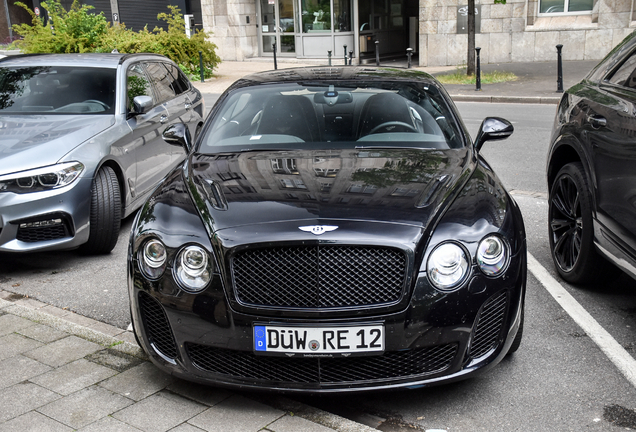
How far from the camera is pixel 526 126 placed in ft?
41.3

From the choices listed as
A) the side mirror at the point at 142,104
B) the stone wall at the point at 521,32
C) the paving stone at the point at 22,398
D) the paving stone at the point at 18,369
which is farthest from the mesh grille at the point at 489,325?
the stone wall at the point at 521,32

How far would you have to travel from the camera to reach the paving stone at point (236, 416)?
3.22m

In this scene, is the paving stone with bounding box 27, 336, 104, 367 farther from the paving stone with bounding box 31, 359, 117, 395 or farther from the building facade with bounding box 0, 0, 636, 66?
the building facade with bounding box 0, 0, 636, 66

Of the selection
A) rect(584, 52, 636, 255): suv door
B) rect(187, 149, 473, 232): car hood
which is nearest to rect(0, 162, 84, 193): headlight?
rect(187, 149, 473, 232): car hood

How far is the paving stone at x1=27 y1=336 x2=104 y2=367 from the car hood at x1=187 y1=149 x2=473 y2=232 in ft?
3.54

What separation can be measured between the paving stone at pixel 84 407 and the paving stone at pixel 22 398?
0.22ft

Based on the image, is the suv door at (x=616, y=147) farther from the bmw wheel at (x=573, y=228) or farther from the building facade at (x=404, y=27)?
the building facade at (x=404, y=27)

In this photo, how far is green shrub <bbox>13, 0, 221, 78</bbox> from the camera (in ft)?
60.1

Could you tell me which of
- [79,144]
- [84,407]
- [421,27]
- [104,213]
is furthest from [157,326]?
[421,27]

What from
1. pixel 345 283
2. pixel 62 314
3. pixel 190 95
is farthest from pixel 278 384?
pixel 190 95

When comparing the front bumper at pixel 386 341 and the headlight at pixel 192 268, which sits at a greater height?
the headlight at pixel 192 268

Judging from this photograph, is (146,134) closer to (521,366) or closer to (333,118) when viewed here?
(333,118)

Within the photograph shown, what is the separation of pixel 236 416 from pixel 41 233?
2859mm

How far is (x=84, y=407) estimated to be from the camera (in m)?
3.40
